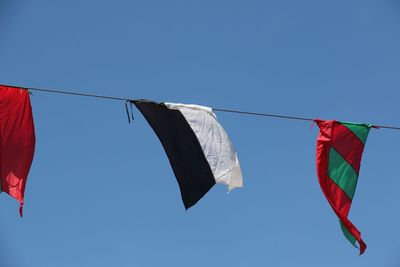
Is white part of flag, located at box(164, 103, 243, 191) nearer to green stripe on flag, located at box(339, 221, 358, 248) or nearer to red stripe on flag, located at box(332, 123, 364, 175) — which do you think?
red stripe on flag, located at box(332, 123, 364, 175)

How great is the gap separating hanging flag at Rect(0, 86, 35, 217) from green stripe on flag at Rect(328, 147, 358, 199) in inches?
209

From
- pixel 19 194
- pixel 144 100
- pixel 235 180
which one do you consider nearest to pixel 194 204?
pixel 235 180

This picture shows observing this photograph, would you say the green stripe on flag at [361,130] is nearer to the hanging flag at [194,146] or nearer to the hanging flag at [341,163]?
the hanging flag at [341,163]

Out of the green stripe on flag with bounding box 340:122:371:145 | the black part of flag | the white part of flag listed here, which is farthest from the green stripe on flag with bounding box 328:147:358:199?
the black part of flag

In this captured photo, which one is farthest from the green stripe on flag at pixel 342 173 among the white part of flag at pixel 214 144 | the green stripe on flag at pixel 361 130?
the white part of flag at pixel 214 144

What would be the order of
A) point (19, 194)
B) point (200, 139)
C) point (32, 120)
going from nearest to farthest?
point (19, 194), point (32, 120), point (200, 139)

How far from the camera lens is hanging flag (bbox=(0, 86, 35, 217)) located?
1010 centimetres

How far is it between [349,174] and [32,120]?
5.76 metres

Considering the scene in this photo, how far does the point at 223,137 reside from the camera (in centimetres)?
1165

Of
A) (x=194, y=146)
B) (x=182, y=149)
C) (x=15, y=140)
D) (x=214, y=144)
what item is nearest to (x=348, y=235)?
(x=214, y=144)

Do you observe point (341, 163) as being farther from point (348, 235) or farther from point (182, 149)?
point (182, 149)

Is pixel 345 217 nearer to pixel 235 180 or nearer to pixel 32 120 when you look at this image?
pixel 235 180

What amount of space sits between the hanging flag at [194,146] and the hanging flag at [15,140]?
72.6 inches

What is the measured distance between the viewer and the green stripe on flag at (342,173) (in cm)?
1191
